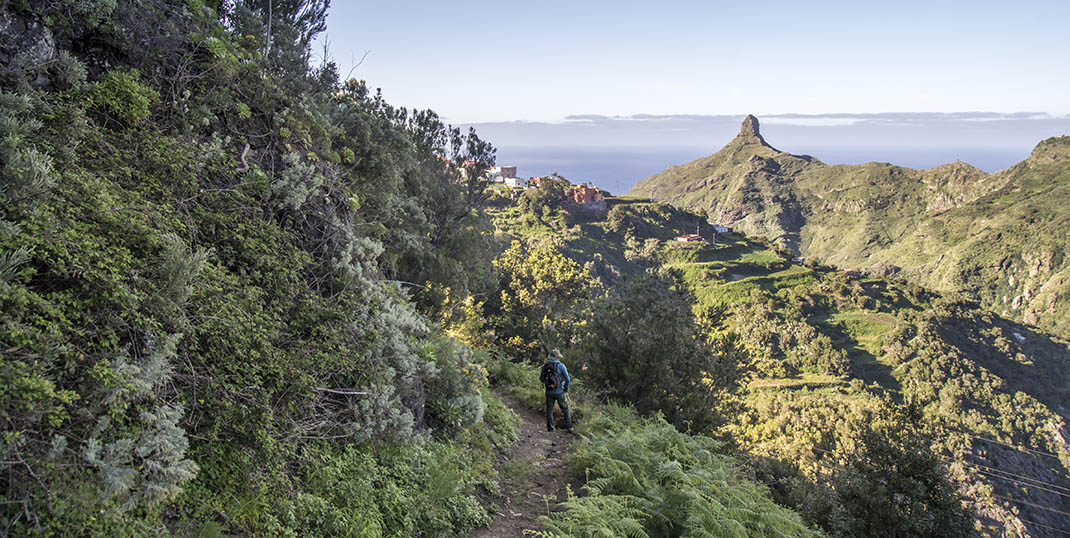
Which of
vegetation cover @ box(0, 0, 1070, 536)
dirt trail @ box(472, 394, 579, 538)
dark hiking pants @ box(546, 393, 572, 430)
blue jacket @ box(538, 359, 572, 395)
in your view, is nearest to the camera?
vegetation cover @ box(0, 0, 1070, 536)

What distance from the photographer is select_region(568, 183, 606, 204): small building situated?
3499 inches

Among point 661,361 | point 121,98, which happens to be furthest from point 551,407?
point 121,98

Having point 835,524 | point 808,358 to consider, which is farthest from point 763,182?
point 835,524

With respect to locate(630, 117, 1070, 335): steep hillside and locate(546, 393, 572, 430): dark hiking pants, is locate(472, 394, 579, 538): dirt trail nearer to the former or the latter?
locate(546, 393, 572, 430): dark hiking pants

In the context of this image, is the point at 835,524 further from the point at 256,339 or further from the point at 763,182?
the point at 763,182

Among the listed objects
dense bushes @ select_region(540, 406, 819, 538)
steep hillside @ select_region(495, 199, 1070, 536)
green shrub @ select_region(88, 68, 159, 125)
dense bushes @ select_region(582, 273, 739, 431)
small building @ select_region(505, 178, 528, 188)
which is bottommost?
steep hillside @ select_region(495, 199, 1070, 536)

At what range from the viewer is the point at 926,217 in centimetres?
12731

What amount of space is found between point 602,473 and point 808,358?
179 feet

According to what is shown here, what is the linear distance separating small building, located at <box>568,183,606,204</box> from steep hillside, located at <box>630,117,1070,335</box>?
122 feet

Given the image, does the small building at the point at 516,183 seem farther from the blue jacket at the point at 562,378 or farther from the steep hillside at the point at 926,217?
the blue jacket at the point at 562,378

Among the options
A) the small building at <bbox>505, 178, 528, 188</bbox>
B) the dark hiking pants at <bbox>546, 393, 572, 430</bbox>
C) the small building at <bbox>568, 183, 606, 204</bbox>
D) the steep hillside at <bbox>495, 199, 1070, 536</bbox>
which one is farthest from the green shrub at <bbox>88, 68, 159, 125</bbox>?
the small building at <bbox>505, 178, 528, 188</bbox>

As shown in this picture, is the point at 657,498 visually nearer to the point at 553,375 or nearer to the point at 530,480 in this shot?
the point at 530,480

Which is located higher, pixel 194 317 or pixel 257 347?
pixel 194 317

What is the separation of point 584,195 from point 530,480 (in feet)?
278
